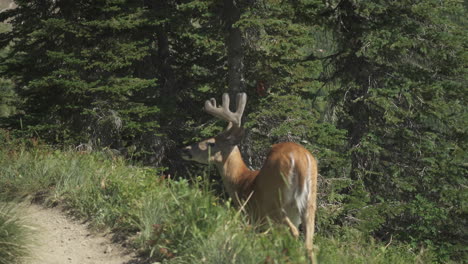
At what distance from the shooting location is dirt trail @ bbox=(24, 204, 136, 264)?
5130 mm

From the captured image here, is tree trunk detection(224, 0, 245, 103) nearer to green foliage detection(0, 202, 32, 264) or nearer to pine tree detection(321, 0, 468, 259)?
pine tree detection(321, 0, 468, 259)

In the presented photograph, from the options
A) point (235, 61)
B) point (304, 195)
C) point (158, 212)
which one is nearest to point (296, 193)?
point (304, 195)

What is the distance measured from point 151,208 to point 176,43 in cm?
942

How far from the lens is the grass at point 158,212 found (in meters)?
4.09

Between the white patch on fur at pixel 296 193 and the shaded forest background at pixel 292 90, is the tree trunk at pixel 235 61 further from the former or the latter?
the white patch on fur at pixel 296 193

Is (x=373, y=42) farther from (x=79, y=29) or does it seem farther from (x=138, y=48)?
(x=79, y=29)

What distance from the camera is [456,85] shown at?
1162 cm

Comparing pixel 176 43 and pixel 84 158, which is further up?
pixel 176 43

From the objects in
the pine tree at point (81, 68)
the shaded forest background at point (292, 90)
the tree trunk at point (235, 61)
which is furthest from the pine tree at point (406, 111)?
the pine tree at point (81, 68)

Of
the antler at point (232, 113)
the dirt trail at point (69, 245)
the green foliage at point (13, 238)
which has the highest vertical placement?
the antler at point (232, 113)

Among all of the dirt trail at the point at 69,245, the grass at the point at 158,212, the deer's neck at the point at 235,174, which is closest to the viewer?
the grass at the point at 158,212

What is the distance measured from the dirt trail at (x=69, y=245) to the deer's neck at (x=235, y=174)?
176cm

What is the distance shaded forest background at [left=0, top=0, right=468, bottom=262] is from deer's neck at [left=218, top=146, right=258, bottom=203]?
3984 millimetres

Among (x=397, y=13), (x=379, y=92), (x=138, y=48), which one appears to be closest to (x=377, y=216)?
(x=379, y=92)
